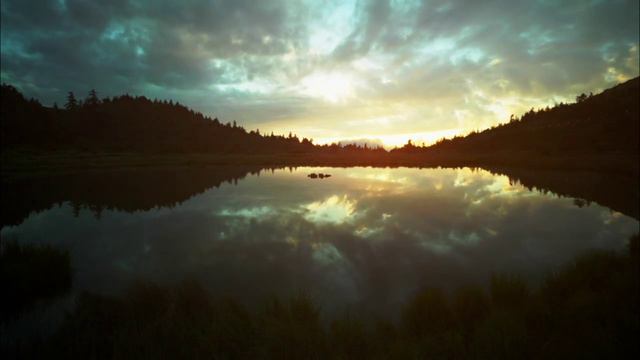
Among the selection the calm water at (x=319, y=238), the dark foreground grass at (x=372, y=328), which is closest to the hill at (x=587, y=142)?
the calm water at (x=319, y=238)

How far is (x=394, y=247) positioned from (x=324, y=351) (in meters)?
13.2

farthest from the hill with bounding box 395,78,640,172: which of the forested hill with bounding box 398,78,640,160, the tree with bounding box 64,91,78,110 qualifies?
the tree with bounding box 64,91,78,110

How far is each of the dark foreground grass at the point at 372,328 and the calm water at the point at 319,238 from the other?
242 cm

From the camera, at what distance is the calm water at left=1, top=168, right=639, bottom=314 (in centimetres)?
1570

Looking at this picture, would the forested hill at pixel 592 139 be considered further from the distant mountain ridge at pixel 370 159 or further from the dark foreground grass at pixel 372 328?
the dark foreground grass at pixel 372 328

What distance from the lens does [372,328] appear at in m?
11.2

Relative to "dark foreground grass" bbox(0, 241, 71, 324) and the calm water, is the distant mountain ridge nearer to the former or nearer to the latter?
the calm water

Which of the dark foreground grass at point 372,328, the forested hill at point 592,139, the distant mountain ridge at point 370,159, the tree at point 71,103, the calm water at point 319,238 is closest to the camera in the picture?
the dark foreground grass at point 372,328

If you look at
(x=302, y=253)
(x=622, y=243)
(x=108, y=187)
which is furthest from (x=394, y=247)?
(x=108, y=187)

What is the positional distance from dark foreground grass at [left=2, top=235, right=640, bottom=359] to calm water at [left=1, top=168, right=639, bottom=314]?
2.42 metres

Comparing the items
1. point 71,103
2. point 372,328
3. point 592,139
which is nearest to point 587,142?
point 592,139

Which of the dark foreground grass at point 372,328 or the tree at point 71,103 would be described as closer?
the dark foreground grass at point 372,328

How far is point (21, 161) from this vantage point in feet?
249

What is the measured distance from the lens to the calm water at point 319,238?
1570 centimetres
